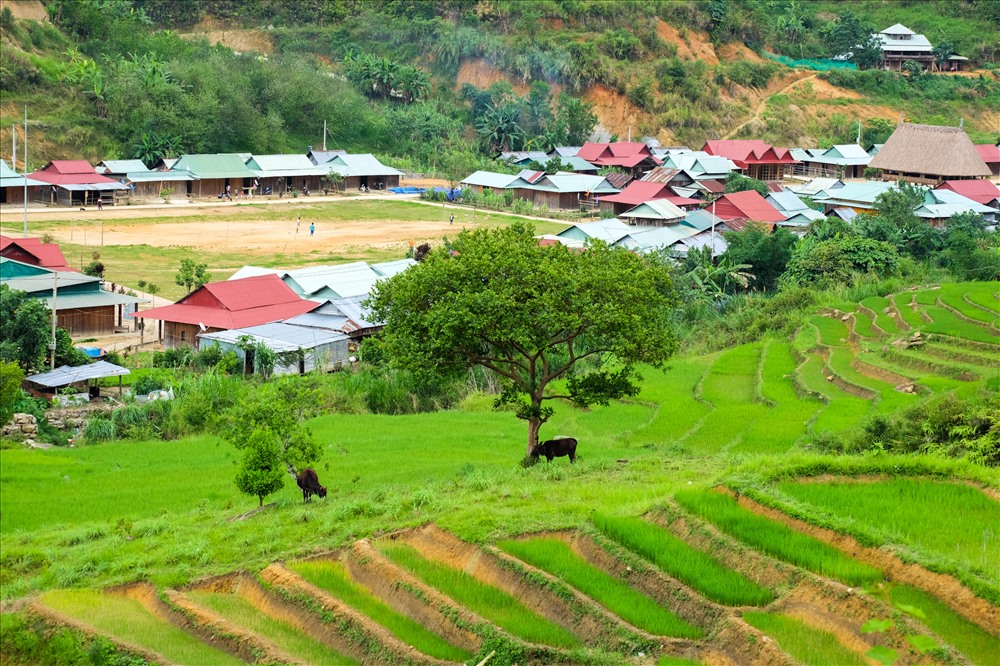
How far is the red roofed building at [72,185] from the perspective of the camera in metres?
59.1

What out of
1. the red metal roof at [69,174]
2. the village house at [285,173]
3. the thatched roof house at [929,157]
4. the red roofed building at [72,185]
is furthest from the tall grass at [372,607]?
the thatched roof house at [929,157]

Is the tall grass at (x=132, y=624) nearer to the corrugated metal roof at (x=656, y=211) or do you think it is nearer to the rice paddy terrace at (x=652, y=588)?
the rice paddy terrace at (x=652, y=588)

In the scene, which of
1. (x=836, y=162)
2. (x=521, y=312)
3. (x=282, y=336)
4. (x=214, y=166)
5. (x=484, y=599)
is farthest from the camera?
(x=836, y=162)

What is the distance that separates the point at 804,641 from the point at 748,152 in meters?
62.8

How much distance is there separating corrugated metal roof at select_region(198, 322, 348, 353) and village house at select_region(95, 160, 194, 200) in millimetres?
32191

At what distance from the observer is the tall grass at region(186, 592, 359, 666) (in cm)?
1212

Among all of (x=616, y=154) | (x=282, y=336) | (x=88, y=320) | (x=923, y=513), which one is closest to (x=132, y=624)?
(x=923, y=513)

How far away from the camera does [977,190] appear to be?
56.7 m

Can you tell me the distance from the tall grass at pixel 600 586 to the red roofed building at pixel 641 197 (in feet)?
145

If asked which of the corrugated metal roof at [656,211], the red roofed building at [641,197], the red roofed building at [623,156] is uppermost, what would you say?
the red roofed building at [623,156]

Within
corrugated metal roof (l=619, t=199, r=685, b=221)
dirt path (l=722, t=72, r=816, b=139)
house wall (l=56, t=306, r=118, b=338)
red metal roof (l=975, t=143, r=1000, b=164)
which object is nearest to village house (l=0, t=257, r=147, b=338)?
house wall (l=56, t=306, r=118, b=338)

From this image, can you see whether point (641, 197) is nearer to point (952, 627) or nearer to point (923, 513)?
point (923, 513)

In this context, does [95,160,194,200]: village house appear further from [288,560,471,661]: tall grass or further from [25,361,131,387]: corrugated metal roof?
[288,560,471,661]: tall grass

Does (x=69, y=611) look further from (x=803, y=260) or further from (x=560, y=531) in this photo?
(x=803, y=260)
